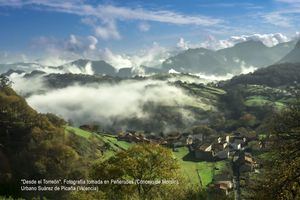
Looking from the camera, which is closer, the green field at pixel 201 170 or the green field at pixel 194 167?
the green field at pixel 201 170

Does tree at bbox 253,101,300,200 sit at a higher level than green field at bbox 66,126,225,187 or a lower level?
higher

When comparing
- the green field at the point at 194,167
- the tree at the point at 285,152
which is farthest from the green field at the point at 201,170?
the tree at the point at 285,152

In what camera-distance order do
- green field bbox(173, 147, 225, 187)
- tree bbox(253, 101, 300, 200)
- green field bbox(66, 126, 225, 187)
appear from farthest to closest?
green field bbox(66, 126, 225, 187)
green field bbox(173, 147, 225, 187)
tree bbox(253, 101, 300, 200)

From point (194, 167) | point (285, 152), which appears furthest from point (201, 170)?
point (285, 152)

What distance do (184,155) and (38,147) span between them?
82633mm

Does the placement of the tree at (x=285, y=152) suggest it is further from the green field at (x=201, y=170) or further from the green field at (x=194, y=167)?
the green field at (x=201, y=170)

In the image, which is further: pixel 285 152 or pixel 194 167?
pixel 194 167

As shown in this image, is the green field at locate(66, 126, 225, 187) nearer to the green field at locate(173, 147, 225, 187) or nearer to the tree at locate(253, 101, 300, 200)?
the green field at locate(173, 147, 225, 187)

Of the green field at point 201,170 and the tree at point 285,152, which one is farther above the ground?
the tree at point 285,152

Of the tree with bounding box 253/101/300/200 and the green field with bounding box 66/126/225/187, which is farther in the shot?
the green field with bounding box 66/126/225/187

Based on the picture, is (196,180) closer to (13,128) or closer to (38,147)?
(38,147)

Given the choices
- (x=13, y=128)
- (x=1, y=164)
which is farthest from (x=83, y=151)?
(x=1, y=164)

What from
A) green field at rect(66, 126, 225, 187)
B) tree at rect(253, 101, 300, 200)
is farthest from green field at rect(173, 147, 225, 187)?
tree at rect(253, 101, 300, 200)

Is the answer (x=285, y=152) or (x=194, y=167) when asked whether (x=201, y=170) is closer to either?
(x=194, y=167)
